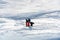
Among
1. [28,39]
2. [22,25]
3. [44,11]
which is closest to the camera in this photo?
[28,39]

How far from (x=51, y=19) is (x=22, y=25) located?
220cm

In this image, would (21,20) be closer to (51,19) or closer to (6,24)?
(6,24)

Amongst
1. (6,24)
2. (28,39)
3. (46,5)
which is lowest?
(28,39)

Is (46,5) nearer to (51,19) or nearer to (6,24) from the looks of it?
(51,19)

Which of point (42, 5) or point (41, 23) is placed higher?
point (42, 5)

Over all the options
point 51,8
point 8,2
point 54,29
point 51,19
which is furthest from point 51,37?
point 8,2

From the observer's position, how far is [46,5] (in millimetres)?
17391

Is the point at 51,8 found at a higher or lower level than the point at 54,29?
higher

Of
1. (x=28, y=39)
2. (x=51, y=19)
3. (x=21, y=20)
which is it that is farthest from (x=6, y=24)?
(x=51, y=19)

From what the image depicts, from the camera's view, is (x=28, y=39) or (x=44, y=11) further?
(x=44, y=11)

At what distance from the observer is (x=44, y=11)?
1725 cm

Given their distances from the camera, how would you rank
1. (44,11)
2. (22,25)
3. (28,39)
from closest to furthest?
1. (28,39)
2. (22,25)
3. (44,11)

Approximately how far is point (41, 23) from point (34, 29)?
1030 millimetres

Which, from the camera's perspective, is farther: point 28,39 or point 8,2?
point 8,2
